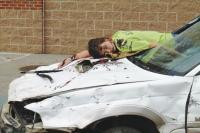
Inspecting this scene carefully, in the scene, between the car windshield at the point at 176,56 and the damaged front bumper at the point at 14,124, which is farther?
the car windshield at the point at 176,56

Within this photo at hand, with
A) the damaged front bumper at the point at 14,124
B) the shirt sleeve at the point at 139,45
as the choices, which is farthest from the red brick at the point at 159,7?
the damaged front bumper at the point at 14,124

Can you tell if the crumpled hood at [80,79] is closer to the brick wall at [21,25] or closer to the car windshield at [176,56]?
the car windshield at [176,56]

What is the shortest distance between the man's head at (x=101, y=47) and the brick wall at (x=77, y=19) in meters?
6.11

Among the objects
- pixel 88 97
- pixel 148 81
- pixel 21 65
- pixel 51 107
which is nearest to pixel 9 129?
pixel 51 107

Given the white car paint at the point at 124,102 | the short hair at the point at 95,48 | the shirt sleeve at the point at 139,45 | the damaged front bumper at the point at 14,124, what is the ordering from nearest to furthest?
the white car paint at the point at 124,102, the damaged front bumper at the point at 14,124, the shirt sleeve at the point at 139,45, the short hair at the point at 95,48

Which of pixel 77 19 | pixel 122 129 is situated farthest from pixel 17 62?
pixel 122 129

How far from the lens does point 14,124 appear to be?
4832 millimetres

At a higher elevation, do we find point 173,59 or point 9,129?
point 173,59

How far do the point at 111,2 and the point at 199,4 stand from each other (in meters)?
2.04

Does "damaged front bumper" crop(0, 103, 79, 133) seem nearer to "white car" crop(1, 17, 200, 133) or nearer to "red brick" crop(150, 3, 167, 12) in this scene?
"white car" crop(1, 17, 200, 133)

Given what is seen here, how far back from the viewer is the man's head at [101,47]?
645cm

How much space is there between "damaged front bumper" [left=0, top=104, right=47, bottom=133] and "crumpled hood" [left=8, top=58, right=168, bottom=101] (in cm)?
15

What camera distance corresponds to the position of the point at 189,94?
4.52m

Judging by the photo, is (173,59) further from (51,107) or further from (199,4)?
(199,4)
